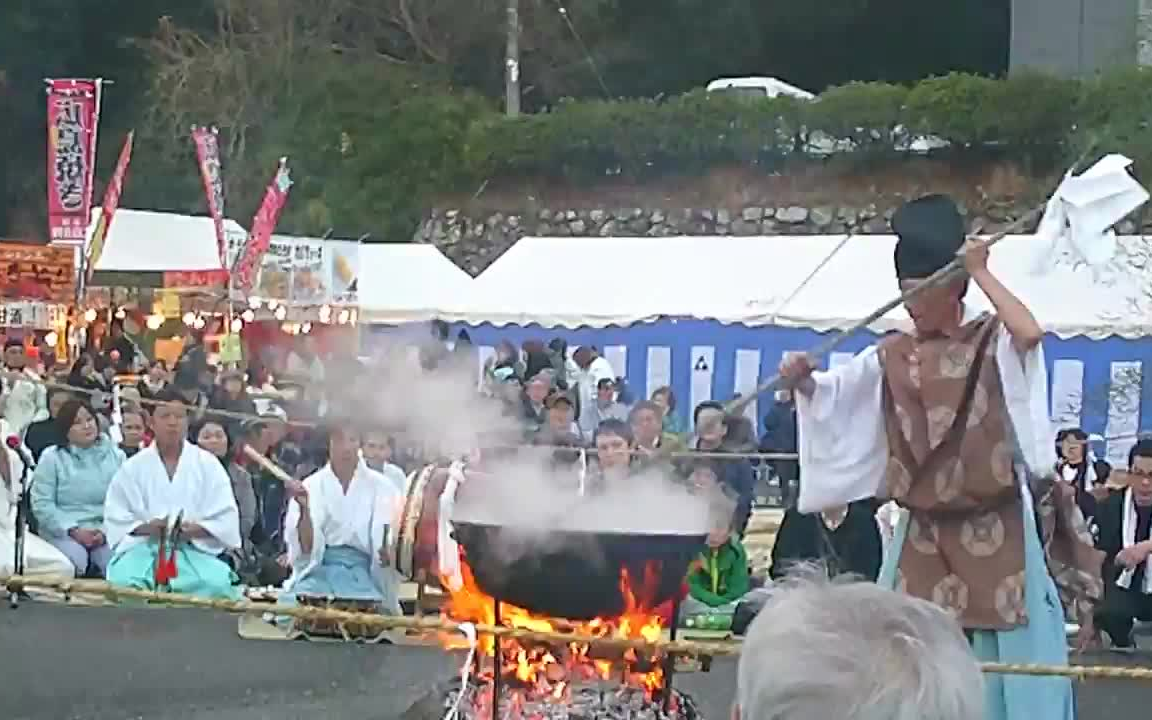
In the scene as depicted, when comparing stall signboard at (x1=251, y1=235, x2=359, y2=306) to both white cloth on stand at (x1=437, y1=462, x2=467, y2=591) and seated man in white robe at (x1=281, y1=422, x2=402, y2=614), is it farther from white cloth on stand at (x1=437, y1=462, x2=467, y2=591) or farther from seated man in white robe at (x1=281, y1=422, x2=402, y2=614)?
white cloth on stand at (x1=437, y1=462, x2=467, y2=591)

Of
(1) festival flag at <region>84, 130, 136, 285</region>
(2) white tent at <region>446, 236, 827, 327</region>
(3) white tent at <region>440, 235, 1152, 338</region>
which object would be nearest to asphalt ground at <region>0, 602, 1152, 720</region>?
(3) white tent at <region>440, 235, 1152, 338</region>

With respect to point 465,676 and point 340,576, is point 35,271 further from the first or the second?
point 465,676

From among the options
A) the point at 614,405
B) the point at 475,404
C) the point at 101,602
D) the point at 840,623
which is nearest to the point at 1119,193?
the point at 840,623

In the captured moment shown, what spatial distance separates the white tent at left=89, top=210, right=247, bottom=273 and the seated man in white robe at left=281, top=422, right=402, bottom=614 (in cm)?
896

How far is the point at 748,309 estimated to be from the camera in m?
12.3

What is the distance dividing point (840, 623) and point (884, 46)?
26.5 metres

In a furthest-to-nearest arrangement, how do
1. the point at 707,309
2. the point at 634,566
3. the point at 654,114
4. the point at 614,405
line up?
the point at 654,114 → the point at 707,309 → the point at 614,405 → the point at 634,566

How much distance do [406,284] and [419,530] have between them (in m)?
7.97

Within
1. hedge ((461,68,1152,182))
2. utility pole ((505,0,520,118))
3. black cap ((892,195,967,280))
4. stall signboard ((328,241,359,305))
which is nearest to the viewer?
black cap ((892,195,967,280))

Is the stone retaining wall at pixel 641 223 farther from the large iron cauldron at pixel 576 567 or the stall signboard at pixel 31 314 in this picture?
the large iron cauldron at pixel 576 567

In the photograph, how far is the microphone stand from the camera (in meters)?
8.31

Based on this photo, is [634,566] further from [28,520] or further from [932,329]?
[28,520]

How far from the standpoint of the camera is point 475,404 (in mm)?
6730

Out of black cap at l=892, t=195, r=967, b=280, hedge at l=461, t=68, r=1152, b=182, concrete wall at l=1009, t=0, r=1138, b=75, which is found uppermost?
concrete wall at l=1009, t=0, r=1138, b=75
